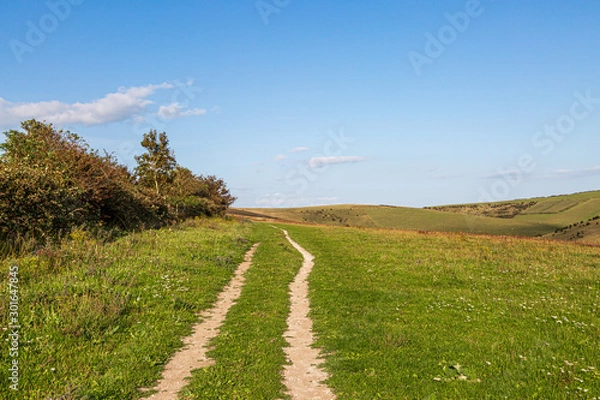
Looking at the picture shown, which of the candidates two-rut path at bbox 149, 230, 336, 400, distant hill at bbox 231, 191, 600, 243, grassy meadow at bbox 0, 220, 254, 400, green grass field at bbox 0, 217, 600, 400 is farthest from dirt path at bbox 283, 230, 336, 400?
distant hill at bbox 231, 191, 600, 243

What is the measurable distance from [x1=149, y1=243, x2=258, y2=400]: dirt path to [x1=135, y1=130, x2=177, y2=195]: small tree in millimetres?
37361

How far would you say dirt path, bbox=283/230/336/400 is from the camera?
305 inches

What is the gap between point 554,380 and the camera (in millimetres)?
7461

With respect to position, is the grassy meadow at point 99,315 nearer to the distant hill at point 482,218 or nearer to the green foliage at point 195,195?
the green foliage at point 195,195

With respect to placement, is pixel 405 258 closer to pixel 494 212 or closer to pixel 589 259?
pixel 589 259

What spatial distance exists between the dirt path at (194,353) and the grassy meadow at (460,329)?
10.6 feet

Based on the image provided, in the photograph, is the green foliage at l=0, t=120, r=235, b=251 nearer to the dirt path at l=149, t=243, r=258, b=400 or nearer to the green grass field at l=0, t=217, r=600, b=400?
the green grass field at l=0, t=217, r=600, b=400

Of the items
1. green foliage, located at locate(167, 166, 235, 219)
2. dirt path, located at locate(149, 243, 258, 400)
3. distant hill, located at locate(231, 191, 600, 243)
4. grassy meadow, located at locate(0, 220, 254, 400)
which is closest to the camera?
grassy meadow, located at locate(0, 220, 254, 400)

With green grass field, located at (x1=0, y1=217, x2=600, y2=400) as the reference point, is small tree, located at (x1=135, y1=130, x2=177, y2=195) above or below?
above

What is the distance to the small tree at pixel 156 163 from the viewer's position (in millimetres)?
48969

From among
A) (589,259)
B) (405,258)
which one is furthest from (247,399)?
(589,259)

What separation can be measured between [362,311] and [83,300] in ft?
29.9

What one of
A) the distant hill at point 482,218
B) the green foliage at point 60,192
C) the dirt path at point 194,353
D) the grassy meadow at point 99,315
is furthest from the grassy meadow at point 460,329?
the distant hill at point 482,218

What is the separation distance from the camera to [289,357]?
9.55 m
